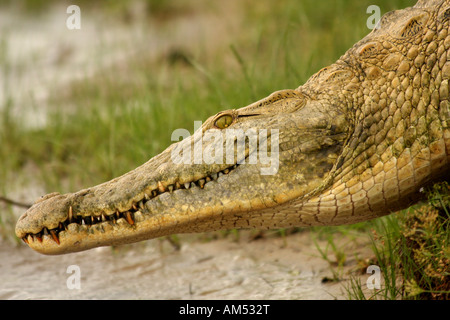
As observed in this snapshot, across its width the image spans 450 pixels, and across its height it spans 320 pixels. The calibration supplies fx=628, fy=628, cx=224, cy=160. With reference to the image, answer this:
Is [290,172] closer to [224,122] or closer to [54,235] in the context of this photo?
[224,122]

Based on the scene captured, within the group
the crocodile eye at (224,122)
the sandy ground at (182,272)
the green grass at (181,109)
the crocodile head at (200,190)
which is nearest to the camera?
the crocodile head at (200,190)

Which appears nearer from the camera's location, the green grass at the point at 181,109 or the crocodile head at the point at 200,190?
the crocodile head at the point at 200,190

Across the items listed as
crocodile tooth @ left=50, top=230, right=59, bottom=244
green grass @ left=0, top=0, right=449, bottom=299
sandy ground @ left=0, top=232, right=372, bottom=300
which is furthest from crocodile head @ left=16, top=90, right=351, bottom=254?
sandy ground @ left=0, top=232, right=372, bottom=300

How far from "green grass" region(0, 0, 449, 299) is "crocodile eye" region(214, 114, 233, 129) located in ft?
3.04

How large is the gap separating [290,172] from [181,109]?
2.27 metres

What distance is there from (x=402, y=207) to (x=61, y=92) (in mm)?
5302

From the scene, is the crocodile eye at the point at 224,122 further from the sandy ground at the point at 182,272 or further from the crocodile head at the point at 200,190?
the sandy ground at the point at 182,272

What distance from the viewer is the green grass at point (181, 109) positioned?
3201 mm

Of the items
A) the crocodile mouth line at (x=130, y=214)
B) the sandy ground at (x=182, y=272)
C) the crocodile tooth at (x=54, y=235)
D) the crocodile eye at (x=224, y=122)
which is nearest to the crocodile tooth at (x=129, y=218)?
the crocodile mouth line at (x=130, y=214)

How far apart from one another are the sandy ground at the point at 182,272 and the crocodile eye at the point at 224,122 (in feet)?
3.34

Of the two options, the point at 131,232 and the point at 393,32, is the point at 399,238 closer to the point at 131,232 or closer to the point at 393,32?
the point at 393,32

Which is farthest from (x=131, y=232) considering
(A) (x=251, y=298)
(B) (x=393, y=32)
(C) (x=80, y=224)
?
(B) (x=393, y=32)

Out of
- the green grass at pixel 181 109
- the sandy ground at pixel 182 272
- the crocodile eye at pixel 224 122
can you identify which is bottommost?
the sandy ground at pixel 182 272
